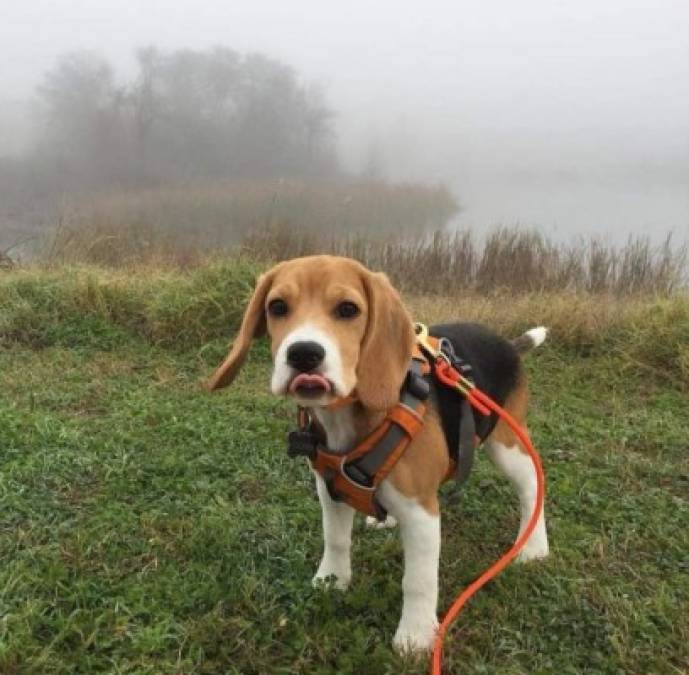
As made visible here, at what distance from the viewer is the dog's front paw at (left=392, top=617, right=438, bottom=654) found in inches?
109

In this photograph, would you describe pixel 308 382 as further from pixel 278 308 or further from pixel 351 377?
pixel 278 308

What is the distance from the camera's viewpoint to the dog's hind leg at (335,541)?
3027 millimetres

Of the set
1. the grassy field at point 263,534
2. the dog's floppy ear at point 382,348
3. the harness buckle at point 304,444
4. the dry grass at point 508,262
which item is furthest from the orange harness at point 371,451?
the dry grass at point 508,262

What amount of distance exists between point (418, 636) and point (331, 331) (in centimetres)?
136

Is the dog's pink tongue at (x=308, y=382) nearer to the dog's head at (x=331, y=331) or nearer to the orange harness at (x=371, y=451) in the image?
the dog's head at (x=331, y=331)

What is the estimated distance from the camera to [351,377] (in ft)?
7.47

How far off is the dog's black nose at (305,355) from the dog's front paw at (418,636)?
129cm

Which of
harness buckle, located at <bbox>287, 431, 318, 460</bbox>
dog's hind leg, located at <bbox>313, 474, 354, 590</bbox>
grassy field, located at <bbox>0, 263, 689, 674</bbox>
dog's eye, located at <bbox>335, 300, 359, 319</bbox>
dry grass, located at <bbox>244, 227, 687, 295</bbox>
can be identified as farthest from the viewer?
dry grass, located at <bbox>244, 227, 687, 295</bbox>

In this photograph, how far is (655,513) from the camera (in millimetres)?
3943

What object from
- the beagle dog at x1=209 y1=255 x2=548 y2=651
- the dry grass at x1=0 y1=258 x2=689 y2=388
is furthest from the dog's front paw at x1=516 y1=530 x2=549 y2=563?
the dry grass at x1=0 y1=258 x2=689 y2=388

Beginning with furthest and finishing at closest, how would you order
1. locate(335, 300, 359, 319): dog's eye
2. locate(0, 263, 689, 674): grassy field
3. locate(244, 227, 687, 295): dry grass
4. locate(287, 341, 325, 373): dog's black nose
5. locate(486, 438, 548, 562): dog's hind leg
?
locate(244, 227, 687, 295): dry grass → locate(486, 438, 548, 562): dog's hind leg → locate(0, 263, 689, 674): grassy field → locate(335, 300, 359, 319): dog's eye → locate(287, 341, 325, 373): dog's black nose

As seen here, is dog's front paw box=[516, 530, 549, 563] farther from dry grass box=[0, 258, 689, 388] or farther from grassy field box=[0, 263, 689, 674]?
dry grass box=[0, 258, 689, 388]

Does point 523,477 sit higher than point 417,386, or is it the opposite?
point 417,386

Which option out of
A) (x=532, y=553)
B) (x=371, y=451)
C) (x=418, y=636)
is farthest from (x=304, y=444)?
(x=532, y=553)
